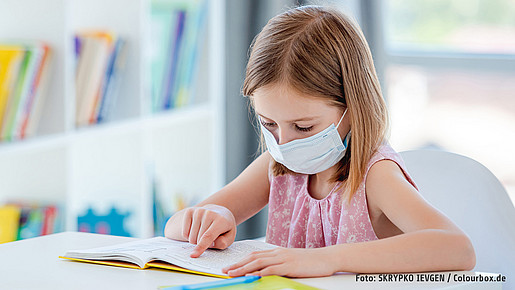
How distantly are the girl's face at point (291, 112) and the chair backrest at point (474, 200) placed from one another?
29 centimetres

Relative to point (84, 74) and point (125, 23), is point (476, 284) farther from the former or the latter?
point (125, 23)

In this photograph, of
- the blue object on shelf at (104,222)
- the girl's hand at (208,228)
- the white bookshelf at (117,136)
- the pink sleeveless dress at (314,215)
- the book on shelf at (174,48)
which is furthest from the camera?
the book on shelf at (174,48)

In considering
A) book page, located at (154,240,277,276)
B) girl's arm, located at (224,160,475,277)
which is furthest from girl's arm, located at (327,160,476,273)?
book page, located at (154,240,277,276)

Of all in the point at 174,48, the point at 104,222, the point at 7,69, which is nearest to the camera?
the point at 7,69

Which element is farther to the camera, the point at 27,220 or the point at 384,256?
the point at 27,220

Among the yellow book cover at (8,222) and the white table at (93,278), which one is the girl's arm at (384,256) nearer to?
the white table at (93,278)

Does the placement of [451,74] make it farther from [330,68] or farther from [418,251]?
[418,251]

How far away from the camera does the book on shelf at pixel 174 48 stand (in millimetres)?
2562

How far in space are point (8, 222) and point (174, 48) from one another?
0.99 metres

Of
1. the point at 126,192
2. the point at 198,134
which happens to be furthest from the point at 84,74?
the point at 198,134

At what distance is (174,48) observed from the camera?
2.61 meters

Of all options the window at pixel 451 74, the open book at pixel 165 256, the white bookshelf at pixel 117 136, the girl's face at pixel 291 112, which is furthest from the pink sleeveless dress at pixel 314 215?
the window at pixel 451 74

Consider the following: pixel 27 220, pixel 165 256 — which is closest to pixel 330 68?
pixel 165 256

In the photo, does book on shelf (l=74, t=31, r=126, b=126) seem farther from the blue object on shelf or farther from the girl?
the girl
